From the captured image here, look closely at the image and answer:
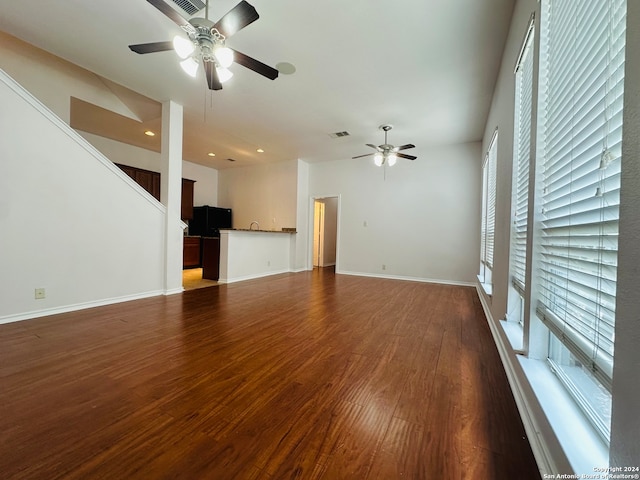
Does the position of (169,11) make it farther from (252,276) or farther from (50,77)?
(252,276)

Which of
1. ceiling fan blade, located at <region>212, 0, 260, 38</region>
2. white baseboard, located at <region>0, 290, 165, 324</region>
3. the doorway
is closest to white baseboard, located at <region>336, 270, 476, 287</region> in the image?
the doorway

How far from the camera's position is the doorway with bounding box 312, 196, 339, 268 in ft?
26.9

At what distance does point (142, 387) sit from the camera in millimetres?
1641

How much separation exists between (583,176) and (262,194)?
691 centimetres

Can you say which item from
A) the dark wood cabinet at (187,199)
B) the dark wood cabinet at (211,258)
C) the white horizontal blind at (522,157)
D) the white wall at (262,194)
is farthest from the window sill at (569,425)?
the dark wood cabinet at (187,199)

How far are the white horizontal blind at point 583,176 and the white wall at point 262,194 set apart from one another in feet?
19.0

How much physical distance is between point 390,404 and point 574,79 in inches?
70.3

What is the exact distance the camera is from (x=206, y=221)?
7.18 metres

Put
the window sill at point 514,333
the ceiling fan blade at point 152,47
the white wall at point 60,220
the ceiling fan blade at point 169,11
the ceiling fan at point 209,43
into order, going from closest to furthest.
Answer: the window sill at point 514,333 → the ceiling fan blade at point 169,11 → the ceiling fan at point 209,43 → the ceiling fan blade at point 152,47 → the white wall at point 60,220

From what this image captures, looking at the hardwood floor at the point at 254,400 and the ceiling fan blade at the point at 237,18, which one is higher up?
the ceiling fan blade at the point at 237,18

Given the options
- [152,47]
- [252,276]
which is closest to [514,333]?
[152,47]

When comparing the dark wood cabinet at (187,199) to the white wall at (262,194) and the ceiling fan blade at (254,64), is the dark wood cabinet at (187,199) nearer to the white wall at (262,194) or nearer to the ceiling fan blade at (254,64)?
the white wall at (262,194)

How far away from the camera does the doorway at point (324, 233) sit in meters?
8.20

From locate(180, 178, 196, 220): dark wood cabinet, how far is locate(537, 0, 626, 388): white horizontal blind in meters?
7.09
